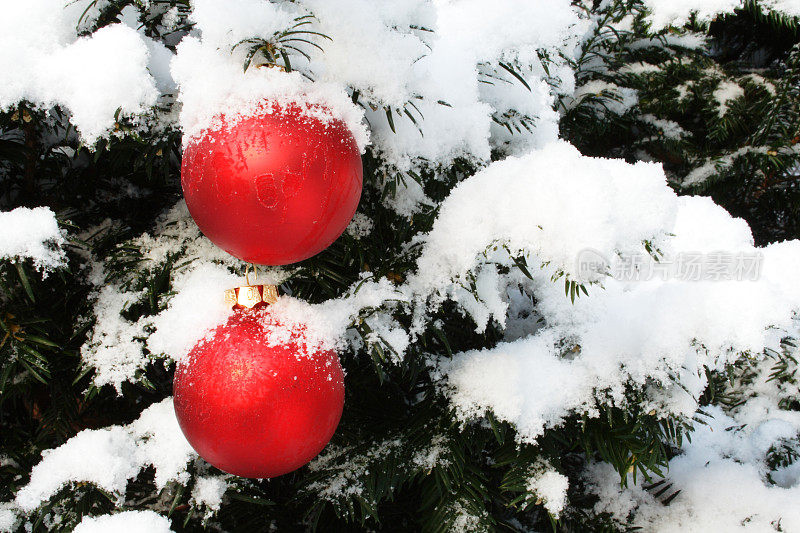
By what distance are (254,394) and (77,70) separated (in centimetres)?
35

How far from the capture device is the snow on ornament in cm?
45

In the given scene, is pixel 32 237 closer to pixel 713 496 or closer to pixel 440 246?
pixel 440 246

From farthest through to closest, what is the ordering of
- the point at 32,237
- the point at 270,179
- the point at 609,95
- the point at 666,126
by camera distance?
the point at 666,126, the point at 609,95, the point at 32,237, the point at 270,179

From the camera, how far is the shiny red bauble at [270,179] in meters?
0.40

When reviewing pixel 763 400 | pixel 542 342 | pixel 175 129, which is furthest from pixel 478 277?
pixel 763 400

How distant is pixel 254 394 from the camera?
1.47 feet

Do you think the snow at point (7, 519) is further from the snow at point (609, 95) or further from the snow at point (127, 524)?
the snow at point (609, 95)

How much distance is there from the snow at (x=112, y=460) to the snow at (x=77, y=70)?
1.06 ft

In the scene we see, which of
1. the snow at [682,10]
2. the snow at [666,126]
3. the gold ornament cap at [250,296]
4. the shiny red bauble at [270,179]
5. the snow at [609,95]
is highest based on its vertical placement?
the snow at [682,10]

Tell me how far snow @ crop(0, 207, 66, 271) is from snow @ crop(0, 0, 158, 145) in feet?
0.32

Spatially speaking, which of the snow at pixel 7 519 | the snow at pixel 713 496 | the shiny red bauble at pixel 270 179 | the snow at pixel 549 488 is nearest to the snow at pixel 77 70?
the shiny red bauble at pixel 270 179

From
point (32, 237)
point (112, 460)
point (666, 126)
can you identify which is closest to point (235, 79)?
→ point (32, 237)

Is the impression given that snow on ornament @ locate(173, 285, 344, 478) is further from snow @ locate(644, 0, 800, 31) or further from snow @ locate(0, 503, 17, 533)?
snow @ locate(644, 0, 800, 31)

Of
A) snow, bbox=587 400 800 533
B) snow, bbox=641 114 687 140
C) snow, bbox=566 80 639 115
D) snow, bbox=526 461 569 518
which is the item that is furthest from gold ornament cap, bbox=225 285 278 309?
snow, bbox=641 114 687 140
